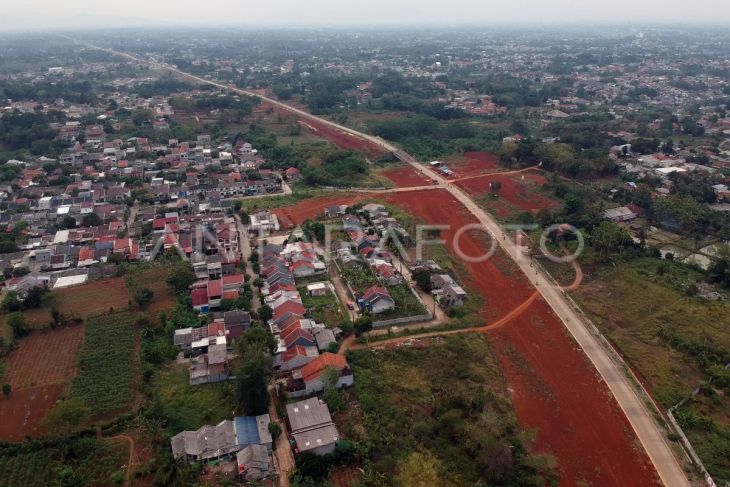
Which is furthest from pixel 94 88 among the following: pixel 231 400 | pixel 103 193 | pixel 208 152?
pixel 231 400

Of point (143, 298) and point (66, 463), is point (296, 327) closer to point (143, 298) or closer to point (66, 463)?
point (143, 298)

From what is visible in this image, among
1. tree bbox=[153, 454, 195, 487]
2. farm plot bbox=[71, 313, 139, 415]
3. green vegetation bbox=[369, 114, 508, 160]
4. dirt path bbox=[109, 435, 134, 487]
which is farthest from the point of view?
green vegetation bbox=[369, 114, 508, 160]

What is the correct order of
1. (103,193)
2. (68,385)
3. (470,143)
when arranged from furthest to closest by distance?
(470,143), (103,193), (68,385)

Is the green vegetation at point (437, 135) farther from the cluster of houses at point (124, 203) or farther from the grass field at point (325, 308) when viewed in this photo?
the grass field at point (325, 308)

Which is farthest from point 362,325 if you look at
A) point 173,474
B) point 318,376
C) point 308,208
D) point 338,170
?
point 338,170

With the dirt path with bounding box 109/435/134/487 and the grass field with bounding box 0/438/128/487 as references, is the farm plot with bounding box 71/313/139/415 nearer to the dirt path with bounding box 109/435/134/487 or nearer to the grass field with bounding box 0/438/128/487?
the dirt path with bounding box 109/435/134/487

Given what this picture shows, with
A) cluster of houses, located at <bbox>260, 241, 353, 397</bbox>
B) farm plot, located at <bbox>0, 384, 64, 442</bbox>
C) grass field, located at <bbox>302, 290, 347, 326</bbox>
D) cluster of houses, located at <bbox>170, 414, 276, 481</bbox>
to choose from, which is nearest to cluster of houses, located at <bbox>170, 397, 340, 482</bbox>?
cluster of houses, located at <bbox>170, 414, 276, 481</bbox>

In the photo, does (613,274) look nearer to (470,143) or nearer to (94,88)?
(470,143)
